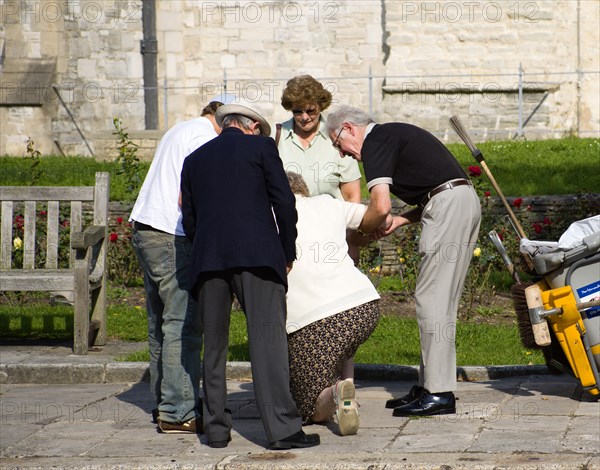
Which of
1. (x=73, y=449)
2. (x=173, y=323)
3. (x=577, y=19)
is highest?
(x=577, y=19)

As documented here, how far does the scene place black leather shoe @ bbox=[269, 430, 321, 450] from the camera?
5.64m

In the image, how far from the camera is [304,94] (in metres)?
6.82

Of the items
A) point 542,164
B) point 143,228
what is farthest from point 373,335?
point 542,164

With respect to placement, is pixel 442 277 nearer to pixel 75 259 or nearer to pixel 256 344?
pixel 256 344

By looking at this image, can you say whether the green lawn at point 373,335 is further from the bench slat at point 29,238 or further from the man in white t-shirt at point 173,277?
the man in white t-shirt at point 173,277

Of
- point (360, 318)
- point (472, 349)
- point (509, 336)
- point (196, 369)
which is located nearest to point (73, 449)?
point (196, 369)

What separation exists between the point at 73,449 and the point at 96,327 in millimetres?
2885

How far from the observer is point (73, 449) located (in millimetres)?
5828

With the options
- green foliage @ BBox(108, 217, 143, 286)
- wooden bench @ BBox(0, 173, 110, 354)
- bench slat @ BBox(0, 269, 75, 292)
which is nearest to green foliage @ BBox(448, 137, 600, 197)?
green foliage @ BBox(108, 217, 143, 286)

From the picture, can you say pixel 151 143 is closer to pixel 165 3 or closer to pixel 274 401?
pixel 165 3

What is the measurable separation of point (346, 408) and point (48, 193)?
12.9 ft

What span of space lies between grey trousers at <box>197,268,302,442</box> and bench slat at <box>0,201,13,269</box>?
144 inches

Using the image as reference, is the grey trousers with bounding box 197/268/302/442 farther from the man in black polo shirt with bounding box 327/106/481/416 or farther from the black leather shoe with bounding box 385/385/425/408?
the black leather shoe with bounding box 385/385/425/408

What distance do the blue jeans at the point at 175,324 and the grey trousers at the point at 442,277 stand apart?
122 centimetres
